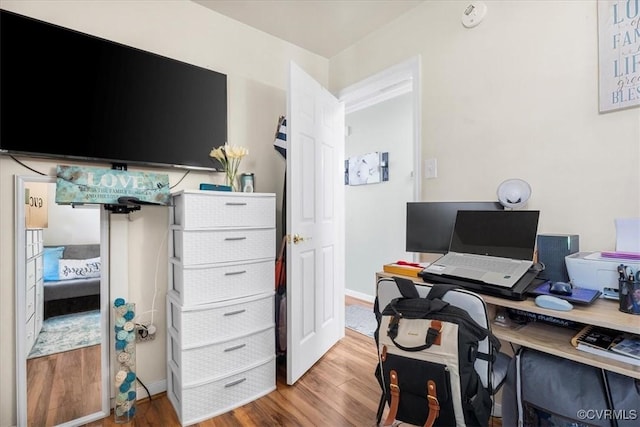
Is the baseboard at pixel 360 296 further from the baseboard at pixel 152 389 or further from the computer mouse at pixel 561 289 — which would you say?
the computer mouse at pixel 561 289

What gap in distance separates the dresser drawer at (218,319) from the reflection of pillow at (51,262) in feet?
1.95

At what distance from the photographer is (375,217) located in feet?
12.2

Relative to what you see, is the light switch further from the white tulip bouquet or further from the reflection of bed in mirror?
the reflection of bed in mirror

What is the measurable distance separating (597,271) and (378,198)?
101 inches

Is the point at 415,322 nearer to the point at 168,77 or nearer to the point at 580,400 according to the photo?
the point at 580,400

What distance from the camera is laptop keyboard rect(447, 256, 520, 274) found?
1311 millimetres

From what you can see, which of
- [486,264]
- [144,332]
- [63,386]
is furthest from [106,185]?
[486,264]

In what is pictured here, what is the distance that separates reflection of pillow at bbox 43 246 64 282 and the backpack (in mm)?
1765

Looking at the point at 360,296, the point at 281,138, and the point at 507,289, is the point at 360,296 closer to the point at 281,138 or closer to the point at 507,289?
the point at 281,138

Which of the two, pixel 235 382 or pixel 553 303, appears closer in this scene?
pixel 553 303

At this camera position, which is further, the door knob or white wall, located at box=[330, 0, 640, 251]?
the door knob

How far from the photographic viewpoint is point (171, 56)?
1989 mm

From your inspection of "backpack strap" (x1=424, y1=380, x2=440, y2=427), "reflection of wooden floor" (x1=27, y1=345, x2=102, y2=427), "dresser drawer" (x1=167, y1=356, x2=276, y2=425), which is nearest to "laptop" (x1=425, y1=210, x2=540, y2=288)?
"backpack strap" (x1=424, y1=380, x2=440, y2=427)

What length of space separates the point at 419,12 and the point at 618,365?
7.29 feet
